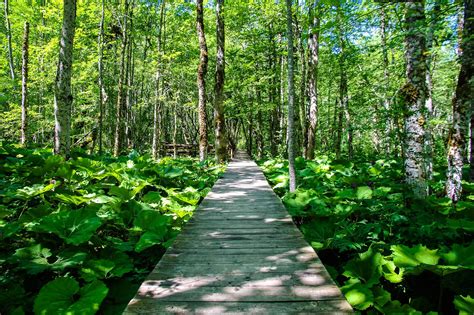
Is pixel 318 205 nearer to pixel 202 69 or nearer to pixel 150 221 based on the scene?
pixel 150 221

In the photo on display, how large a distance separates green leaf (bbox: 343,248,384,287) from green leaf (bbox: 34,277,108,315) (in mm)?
2185

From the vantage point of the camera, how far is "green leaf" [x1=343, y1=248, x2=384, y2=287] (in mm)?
2820

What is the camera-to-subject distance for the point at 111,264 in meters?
2.88

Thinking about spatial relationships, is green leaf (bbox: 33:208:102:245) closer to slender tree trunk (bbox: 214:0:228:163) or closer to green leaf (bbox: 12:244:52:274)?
green leaf (bbox: 12:244:52:274)

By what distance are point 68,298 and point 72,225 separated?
1.17 metres

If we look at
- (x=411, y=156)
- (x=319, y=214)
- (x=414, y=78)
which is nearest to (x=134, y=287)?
(x=319, y=214)

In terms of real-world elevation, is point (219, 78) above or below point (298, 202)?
above

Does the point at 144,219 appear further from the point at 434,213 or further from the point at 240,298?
the point at 434,213

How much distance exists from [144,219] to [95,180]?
139 inches

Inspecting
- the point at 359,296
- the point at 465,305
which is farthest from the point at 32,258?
the point at 465,305

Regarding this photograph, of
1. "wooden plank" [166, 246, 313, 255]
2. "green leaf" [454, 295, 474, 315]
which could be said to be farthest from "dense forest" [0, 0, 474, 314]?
"wooden plank" [166, 246, 313, 255]

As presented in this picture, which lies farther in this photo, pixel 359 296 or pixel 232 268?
pixel 232 268

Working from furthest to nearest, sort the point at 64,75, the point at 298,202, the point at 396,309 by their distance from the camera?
the point at 64,75
the point at 298,202
the point at 396,309

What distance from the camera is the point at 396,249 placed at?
9.01 ft
